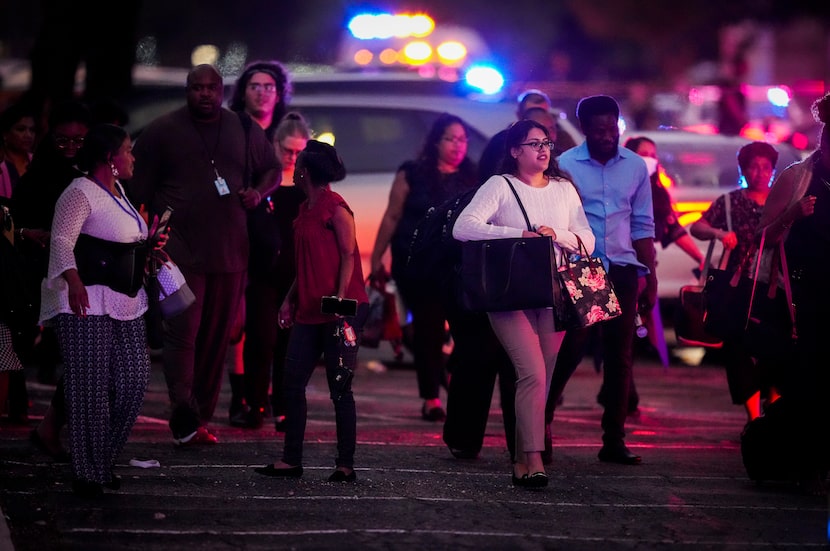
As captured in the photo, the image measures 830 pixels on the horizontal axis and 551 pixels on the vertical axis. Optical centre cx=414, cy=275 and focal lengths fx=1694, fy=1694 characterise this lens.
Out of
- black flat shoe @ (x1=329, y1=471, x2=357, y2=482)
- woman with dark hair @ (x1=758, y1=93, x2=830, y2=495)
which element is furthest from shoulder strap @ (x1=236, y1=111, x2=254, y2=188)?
woman with dark hair @ (x1=758, y1=93, x2=830, y2=495)

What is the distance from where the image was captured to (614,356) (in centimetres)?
947

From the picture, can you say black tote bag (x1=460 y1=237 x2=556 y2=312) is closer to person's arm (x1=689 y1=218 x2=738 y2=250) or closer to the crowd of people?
the crowd of people

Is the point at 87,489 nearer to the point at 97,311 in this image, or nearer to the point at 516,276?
the point at 97,311

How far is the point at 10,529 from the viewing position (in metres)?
7.09

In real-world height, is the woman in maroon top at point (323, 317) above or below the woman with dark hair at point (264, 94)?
below

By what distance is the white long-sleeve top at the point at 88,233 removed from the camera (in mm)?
7785

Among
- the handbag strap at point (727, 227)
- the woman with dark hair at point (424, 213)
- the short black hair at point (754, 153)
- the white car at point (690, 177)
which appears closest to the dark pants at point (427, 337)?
the woman with dark hair at point (424, 213)

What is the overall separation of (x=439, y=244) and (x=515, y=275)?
720 mm

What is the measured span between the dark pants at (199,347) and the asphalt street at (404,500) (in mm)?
242

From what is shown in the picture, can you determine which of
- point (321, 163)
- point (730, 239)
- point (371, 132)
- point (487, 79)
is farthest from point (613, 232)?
point (487, 79)

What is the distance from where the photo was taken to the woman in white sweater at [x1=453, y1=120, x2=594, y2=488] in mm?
8367

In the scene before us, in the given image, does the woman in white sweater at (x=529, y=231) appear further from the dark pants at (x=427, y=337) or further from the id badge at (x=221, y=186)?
the dark pants at (x=427, y=337)

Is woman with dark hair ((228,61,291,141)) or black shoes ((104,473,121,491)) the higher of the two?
woman with dark hair ((228,61,291,141))

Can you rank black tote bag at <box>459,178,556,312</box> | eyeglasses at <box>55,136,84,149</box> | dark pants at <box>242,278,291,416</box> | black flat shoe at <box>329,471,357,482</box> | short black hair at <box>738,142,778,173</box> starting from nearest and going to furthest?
black tote bag at <box>459,178,556,312</box>, black flat shoe at <box>329,471,357,482</box>, eyeglasses at <box>55,136,84,149</box>, short black hair at <box>738,142,778,173</box>, dark pants at <box>242,278,291,416</box>
